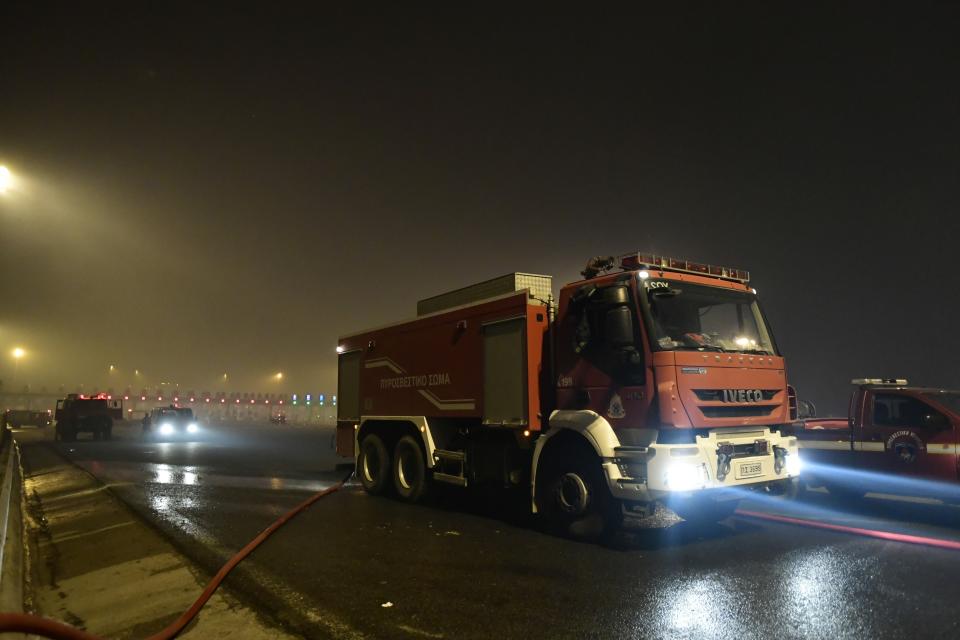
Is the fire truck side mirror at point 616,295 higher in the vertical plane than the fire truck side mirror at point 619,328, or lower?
higher

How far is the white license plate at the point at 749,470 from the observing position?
656cm

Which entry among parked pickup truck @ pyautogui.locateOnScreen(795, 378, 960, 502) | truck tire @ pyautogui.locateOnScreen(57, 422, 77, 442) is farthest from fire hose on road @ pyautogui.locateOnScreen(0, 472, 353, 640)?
truck tire @ pyautogui.locateOnScreen(57, 422, 77, 442)

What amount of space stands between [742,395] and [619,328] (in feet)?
5.60

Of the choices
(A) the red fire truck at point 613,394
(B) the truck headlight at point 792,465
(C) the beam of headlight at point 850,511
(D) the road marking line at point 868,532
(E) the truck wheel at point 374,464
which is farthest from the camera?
(E) the truck wheel at point 374,464

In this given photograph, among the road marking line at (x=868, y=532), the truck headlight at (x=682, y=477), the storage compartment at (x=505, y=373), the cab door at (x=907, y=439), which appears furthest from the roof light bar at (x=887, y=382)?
the storage compartment at (x=505, y=373)

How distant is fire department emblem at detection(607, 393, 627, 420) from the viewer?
669 centimetres

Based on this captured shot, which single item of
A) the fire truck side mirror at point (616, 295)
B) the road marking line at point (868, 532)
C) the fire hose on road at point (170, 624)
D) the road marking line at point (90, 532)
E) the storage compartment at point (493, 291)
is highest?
the storage compartment at point (493, 291)

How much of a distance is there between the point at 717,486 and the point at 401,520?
14.0 ft

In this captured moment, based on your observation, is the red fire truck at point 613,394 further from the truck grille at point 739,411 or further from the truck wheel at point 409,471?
the truck wheel at point 409,471

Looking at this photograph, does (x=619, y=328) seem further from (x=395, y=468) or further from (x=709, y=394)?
(x=395, y=468)

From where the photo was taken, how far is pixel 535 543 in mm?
6887

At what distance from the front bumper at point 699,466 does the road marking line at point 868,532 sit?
120 centimetres

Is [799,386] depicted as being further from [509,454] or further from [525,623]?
[525,623]

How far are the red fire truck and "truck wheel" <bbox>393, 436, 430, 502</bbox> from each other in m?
0.14
